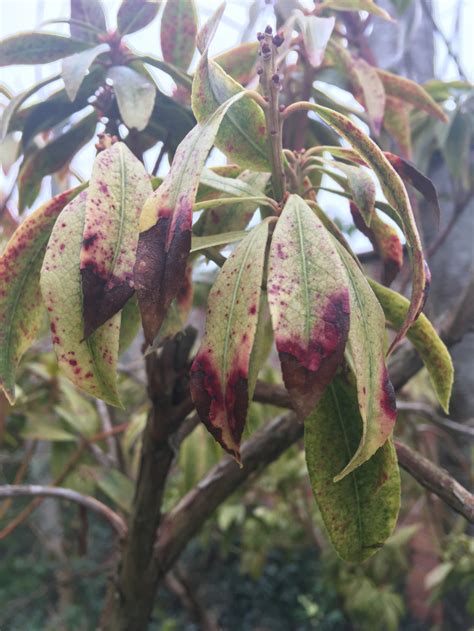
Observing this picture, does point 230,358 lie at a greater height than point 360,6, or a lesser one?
lesser

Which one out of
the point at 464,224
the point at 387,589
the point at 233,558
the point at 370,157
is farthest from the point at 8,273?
the point at 233,558

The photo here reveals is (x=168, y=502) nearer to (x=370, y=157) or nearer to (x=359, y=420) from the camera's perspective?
(x=359, y=420)

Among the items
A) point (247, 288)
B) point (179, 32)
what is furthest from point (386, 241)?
point (179, 32)

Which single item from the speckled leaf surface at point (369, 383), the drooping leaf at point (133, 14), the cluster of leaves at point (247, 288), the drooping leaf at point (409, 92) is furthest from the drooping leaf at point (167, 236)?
the drooping leaf at point (409, 92)

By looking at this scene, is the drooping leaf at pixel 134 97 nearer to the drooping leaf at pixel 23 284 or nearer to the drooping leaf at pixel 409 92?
the drooping leaf at pixel 23 284

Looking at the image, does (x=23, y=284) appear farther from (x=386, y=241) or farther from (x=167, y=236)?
(x=386, y=241)

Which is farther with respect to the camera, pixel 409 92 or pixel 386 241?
pixel 409 92

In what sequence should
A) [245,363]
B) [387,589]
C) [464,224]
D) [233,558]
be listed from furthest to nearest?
1. [233,558]
2. [387,589]
3. [464,224]
4. [245,363]
